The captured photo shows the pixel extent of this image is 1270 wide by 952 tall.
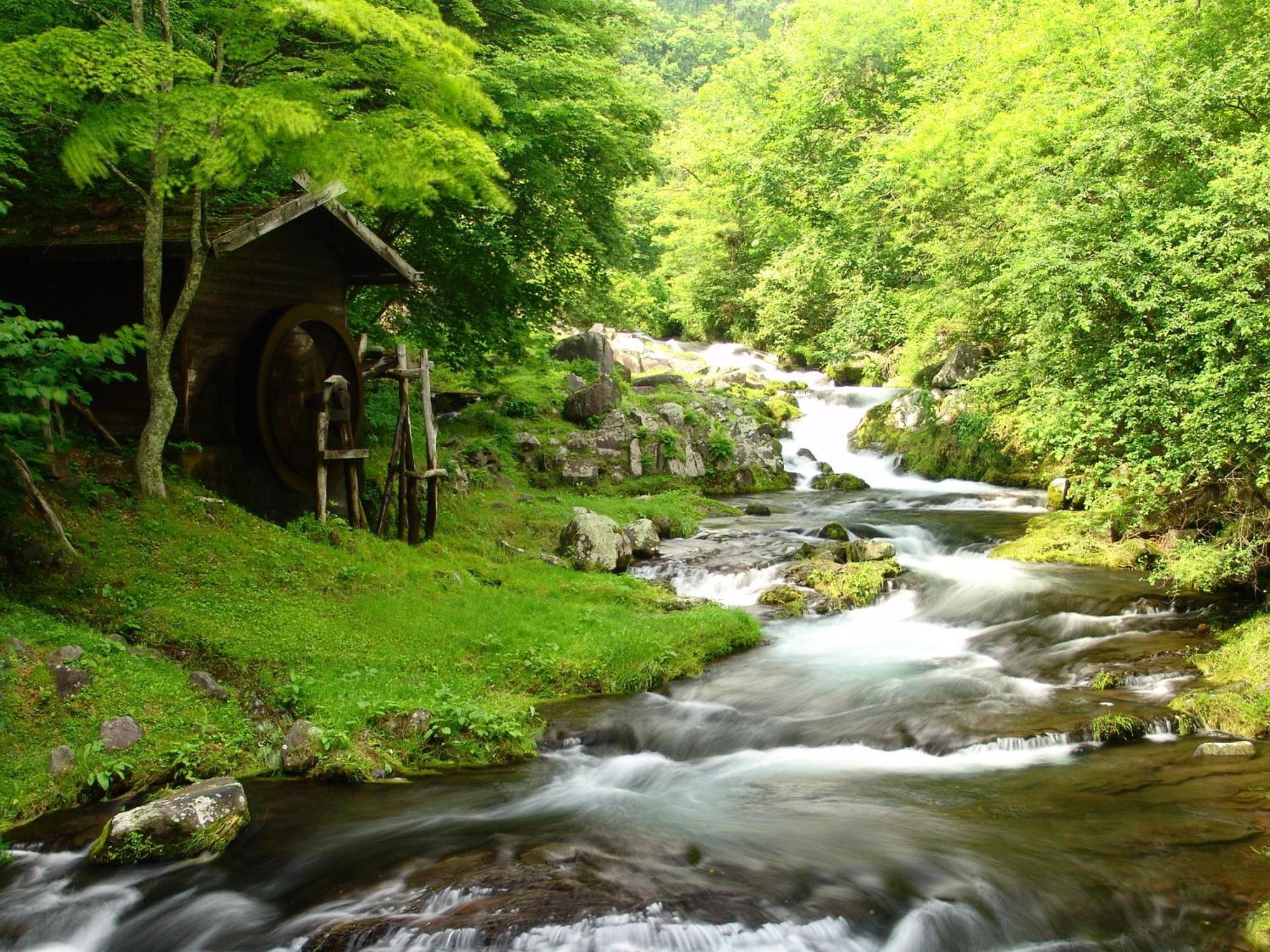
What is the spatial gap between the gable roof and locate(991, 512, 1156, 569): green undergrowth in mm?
11129

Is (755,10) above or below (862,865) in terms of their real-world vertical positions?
above

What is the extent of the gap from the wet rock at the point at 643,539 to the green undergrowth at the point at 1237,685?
8467mm

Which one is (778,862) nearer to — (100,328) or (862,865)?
(862,865)

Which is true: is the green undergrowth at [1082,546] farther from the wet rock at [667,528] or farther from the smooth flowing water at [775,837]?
the wet rock at [667,528]

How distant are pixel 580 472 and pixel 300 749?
1361cm

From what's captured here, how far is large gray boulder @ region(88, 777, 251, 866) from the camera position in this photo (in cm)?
593

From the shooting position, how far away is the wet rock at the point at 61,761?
6527 mm

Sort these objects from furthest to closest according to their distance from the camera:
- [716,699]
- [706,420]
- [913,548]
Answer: [706,420], [913,548], [716,699]

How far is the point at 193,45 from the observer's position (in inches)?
400

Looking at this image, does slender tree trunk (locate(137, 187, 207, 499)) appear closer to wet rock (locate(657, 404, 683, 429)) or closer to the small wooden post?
the small wooden post

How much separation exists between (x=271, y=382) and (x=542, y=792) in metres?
6.89

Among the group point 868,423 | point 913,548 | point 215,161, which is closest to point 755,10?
point 868,423

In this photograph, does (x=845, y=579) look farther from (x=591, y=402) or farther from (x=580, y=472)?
(x=591, y=402)

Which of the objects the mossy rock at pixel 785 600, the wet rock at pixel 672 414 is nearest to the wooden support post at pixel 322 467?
the mossy rock at pixel 785 600
